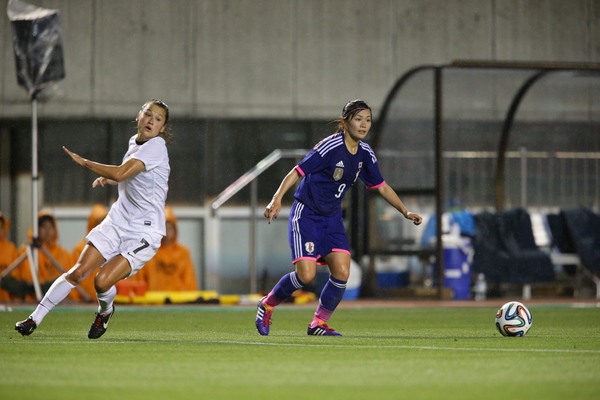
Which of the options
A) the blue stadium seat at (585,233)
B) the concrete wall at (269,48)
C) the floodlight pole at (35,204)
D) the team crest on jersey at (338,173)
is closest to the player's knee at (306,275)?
the team crest on jersey at (338,173)

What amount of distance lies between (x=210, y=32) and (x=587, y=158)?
21.7 feet

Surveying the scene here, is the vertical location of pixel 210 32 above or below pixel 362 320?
above

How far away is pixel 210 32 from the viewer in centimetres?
1739

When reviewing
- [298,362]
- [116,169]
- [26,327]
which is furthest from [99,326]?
[298,362]

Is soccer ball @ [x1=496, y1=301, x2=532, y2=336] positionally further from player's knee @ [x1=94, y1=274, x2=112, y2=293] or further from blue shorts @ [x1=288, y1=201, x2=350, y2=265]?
player's knee @ [x1=94, y1=274, x2=112, y2=293]

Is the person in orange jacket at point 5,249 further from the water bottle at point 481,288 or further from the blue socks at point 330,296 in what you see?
the blue socks at point 330,296

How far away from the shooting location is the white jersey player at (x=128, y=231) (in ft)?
23.6

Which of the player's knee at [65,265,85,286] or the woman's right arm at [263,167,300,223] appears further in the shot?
the woman's right arm at [263,167,300,223]

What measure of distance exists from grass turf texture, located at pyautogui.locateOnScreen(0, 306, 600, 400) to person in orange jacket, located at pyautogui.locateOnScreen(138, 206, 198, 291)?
17.9ft

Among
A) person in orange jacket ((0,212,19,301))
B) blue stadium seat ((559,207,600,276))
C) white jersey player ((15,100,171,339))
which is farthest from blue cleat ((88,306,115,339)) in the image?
blue stadium seat ((559,207,600,276))

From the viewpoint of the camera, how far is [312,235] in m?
7.82

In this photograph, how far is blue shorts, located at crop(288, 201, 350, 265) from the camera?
7.80 metres

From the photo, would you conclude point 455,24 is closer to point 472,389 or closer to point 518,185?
point 518,185

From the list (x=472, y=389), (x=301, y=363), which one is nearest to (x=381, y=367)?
(x=301, y=363)
